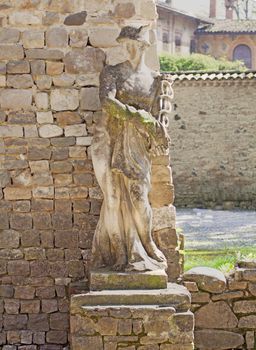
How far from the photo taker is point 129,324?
602 cm

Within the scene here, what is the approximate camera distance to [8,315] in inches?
277

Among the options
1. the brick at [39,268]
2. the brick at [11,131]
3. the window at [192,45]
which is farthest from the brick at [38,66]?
the window at [192,45]

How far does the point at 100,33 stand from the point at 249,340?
3.24 m

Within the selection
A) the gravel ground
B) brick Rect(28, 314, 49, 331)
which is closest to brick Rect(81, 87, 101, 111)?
brick Rect(28, 314, 49, 331)

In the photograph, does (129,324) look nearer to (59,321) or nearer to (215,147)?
(59,321)

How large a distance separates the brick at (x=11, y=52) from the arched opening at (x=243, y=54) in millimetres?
34148

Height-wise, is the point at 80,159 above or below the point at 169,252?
above

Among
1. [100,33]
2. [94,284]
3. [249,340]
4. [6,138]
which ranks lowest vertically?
[249,340]

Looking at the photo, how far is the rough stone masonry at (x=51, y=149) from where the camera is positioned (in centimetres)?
687

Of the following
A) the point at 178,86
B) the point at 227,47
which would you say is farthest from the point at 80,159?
the point at 227,47

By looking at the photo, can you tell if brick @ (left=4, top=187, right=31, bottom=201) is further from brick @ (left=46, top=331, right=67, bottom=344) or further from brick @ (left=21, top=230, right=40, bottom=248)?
brick @ (left=46, top=331, right=67, bottom=344)

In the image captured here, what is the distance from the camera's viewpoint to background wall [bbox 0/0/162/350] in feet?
22.5

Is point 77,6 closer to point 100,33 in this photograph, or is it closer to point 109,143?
point 100,33

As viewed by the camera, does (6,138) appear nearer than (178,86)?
Yes
